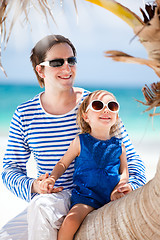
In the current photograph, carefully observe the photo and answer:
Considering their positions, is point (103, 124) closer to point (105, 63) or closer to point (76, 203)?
point (76, 203)

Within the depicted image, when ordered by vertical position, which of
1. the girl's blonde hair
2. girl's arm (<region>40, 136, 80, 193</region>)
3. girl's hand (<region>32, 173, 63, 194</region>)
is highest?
the girl's blonde hair

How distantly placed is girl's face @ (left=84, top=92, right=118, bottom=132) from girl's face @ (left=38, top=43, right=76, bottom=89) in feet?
0.85

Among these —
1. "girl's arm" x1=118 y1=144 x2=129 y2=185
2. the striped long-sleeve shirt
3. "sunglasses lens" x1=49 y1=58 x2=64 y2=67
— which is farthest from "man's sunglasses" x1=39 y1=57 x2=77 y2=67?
"girl's arm" x1=118 y1=144 x2=129 y2=185

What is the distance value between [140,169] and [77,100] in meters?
0.58

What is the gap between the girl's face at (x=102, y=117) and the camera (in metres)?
1.95

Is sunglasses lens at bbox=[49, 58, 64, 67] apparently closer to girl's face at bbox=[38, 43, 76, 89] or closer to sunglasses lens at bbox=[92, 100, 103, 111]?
girl's face at bbox=[38, 43, 76, 89]

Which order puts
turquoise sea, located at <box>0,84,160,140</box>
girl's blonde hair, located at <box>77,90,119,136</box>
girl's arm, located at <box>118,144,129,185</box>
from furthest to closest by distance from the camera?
turquoise sea, located at <box>0,84,160,140</box> < girl's blonde hair, located at <box>77,90,119,136</box> < girl's arm, located at <box>118,144,129,185</box>

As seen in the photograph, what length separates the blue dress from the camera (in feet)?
5.91

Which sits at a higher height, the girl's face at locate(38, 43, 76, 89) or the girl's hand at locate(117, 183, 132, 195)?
the girl's face at locate(38, 43, 76, 89)

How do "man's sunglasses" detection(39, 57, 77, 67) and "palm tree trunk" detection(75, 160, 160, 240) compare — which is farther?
"man's sunglasses" detection(39, 57, 77, 67)

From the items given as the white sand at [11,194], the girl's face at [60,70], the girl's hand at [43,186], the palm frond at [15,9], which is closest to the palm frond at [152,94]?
the white sand at [11,194]

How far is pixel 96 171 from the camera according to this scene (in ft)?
6.07

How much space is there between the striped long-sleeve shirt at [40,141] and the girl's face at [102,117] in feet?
0.57

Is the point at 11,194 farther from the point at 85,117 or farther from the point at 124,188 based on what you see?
the point at 124,188
